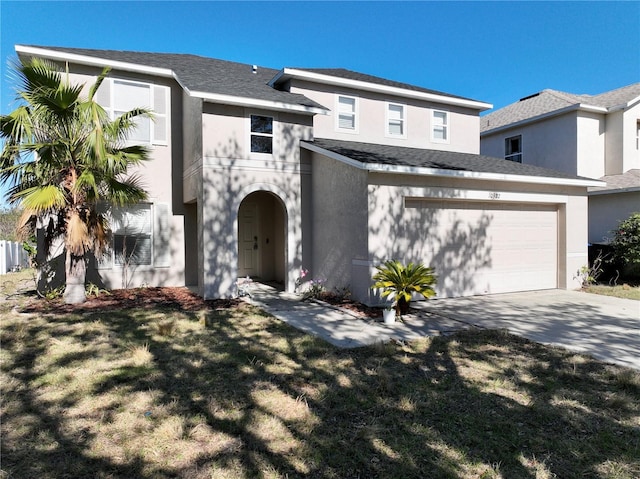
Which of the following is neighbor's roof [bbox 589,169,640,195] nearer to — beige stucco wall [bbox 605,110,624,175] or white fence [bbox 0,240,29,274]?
beige stucco wall [bbox 605,110,624,175]

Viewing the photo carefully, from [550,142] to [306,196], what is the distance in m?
12.5

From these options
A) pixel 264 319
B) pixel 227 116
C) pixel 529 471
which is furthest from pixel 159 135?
pixel 529 471

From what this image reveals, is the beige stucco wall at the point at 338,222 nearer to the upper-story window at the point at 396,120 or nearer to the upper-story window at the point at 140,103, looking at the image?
the upper-story window at the point at 396,120

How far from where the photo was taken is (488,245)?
10.1 m

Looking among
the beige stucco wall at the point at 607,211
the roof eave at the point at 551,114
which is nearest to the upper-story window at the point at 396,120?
the roof eave at the point at 551,114

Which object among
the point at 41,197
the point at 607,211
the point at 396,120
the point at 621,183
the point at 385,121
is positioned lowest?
the point at 41,197

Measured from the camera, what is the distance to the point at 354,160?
8.32 metres

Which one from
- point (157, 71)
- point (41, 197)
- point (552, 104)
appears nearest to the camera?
point (41, 197)

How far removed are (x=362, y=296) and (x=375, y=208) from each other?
6.51 ft

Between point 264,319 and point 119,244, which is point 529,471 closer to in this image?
point 264,319

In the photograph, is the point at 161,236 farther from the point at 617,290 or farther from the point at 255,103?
the point at 617,290

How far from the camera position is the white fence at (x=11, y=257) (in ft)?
51.7

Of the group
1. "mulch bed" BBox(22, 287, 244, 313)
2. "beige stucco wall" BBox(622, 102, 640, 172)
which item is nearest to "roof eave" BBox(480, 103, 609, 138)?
"beige stucco wall" BBox(622, 102, 640, 172)

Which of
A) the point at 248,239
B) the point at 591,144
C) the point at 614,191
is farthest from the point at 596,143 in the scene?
the point at 248,239
